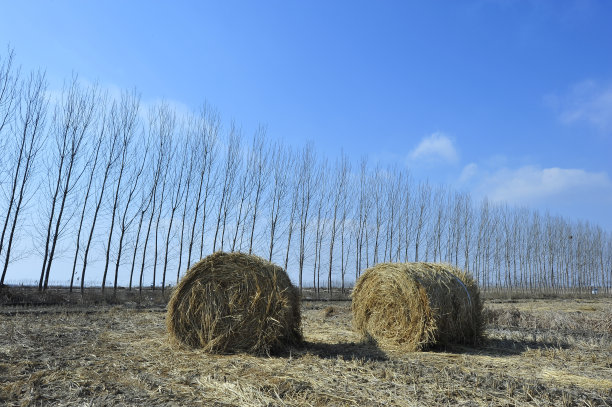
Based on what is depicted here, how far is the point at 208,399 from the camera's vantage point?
173 inches

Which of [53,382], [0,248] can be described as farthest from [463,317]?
[0,248]

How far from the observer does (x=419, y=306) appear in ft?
25.2

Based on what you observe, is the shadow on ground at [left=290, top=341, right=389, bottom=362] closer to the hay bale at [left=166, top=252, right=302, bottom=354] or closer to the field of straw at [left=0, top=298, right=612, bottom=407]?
the field of straw at [left=0, top=298, right=612, bottom=407]

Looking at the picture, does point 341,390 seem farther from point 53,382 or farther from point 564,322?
point 564,322

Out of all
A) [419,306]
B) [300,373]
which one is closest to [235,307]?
[300,373]

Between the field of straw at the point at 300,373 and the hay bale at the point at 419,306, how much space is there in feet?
1.12

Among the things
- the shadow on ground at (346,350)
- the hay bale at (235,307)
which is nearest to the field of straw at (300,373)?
the shadow on ground at (346,350)

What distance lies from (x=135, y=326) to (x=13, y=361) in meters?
4.29

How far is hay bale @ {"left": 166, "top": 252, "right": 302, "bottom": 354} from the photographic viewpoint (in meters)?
7.14

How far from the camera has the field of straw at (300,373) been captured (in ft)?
14.3

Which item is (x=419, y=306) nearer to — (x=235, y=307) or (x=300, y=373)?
(x=300, y=373)

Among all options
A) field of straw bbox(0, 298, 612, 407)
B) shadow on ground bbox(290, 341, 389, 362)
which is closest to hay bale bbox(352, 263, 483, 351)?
field of straw bbox(0, 298, 612, 407)

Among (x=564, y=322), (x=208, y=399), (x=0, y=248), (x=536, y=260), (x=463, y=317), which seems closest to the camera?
(x=208, y=399)

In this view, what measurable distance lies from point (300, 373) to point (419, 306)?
10.1 ft
